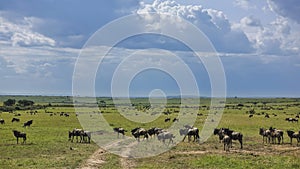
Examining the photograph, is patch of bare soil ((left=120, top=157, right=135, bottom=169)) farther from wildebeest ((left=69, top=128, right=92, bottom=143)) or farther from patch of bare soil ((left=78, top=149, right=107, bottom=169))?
wildebeest ((left=69, top=128, right=92, bottom=143))

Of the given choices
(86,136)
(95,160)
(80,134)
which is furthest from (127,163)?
(86,136)

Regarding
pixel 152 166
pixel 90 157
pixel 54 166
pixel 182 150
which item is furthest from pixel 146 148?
pixel 54 166

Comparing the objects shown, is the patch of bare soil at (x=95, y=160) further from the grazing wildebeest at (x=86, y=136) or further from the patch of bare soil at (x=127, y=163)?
the grazing wildebeest at (x=86, y=136)

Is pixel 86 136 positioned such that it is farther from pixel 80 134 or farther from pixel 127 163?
pixel 127 163

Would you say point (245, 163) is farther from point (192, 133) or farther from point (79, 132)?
point (79, 132)

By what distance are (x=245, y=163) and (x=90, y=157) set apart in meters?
10.9

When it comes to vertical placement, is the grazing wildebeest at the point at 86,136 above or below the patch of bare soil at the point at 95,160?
above

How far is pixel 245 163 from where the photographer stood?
965 inches

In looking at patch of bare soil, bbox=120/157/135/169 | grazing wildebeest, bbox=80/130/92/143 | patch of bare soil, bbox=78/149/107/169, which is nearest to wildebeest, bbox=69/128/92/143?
grazing wildebeest, bbox=80/130/92/143

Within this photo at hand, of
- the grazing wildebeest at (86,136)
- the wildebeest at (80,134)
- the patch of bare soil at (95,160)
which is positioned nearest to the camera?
the patch of bare soil at (95,160)

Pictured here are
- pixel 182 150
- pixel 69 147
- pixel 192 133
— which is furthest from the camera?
pixel 192 133

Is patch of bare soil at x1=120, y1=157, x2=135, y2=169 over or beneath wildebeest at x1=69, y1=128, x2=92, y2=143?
beneath

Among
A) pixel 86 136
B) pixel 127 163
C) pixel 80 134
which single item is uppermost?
pixel 80 134

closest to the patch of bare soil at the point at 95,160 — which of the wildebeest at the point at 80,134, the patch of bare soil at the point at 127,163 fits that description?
the patch of bare soil at the point at 127,163
